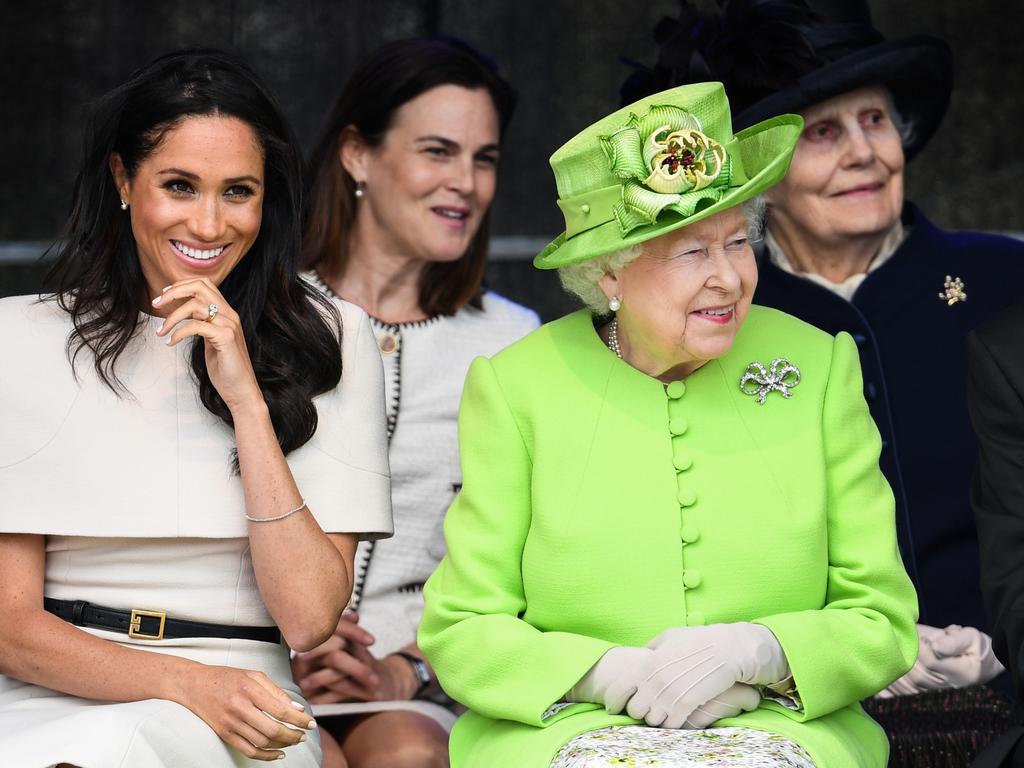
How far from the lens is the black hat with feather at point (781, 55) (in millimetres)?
4207

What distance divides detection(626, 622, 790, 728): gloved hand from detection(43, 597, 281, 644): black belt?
3.00 feet

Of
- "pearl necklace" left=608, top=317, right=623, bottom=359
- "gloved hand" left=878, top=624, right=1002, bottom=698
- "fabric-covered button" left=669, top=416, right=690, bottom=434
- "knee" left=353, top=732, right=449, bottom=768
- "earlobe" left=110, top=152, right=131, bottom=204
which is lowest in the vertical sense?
"knee" left=353, top=732, right=449, bottom=768

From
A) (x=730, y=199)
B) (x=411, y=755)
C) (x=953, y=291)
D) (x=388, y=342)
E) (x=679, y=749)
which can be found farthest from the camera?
(x=388, y=342)

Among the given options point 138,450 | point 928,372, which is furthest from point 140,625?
point 928,372

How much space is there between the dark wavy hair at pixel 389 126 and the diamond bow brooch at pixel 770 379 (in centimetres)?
148

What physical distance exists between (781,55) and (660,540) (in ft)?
5.01

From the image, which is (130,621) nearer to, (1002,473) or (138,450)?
(138,450)

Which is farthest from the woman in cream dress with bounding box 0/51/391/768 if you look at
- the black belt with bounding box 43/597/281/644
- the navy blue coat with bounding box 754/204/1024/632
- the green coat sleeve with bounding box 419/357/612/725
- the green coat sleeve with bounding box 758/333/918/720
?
the navy blue coat with bounding box 754/204/1024/632

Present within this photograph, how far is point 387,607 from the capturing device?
4.37 meters

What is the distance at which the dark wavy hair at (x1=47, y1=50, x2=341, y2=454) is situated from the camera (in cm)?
350

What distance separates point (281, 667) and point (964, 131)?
336cm

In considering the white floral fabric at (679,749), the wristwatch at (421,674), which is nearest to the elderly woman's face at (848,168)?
the wristwatch at (421,674)

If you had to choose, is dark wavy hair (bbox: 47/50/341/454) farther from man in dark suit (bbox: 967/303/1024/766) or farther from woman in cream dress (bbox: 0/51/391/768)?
man in dark suit (bbox: 967/303/1024/766)

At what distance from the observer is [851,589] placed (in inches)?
130
